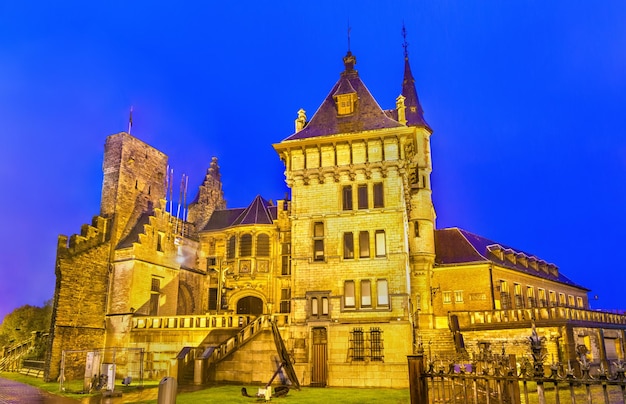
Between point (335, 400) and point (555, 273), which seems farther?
point (555, 273)

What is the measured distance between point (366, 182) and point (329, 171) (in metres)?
2.37

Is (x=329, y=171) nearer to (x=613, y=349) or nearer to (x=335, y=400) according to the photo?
(x=335, y=400)

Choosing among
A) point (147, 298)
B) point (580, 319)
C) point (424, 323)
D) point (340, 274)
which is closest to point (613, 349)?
point (580, 319)

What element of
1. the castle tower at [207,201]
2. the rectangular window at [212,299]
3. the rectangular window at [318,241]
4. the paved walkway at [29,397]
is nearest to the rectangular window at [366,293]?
the rectangular window at [318,241]

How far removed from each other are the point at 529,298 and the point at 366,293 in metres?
26.0

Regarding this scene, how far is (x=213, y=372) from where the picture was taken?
27.7 m

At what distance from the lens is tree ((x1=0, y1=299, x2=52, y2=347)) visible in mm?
55341

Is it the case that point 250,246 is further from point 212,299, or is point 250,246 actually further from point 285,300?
point 212,299

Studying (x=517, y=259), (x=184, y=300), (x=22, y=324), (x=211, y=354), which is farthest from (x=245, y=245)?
(x=22, y=324)

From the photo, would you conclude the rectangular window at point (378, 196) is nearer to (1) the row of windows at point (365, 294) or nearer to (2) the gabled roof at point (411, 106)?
(1) the row of windows at point (365, 294)

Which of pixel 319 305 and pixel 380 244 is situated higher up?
pixel 380 244

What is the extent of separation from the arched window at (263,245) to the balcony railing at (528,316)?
16.0 metres

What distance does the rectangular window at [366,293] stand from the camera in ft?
92.4

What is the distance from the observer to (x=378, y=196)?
2956 cm
